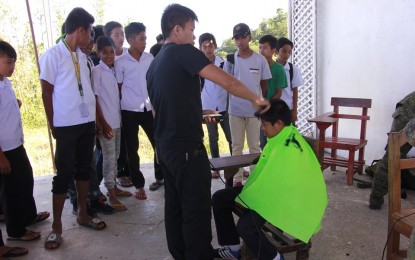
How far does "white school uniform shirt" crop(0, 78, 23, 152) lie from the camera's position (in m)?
2.61

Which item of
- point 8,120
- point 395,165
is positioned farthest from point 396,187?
point 8,120

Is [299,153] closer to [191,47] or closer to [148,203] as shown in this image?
[191,47]

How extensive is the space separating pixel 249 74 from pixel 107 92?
1469 millimetres

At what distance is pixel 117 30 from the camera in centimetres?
381

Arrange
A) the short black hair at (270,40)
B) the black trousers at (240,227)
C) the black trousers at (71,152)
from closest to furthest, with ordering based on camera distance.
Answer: the black trousers at (240,227) → the black trousers at (71,152) → the short black hair at (270,40)

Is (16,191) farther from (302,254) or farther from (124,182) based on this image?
(302,254)

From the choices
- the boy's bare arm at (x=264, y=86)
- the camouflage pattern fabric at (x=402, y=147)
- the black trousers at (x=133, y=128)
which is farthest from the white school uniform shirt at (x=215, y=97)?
the camouflage pattern fabric at (x=402, y=147)

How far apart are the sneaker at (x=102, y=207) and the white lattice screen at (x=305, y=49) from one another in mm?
3660

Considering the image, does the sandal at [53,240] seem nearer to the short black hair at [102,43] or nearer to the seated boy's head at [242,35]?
the short black hair at [102,43]

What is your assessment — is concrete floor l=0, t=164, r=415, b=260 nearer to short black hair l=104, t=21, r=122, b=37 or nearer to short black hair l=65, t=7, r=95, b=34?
short black hair l=65, t=7, r=95, b=34

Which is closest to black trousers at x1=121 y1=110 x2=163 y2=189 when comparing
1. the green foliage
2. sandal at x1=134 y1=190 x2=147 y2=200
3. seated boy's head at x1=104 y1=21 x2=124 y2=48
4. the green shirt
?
sandal at x1=134 y1=190 x2=147 y2=200

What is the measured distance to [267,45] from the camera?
156 inches

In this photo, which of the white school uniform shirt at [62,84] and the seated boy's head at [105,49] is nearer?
the white school uniform shirt at [62,84]

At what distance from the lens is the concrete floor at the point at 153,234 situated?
8.58 ft
